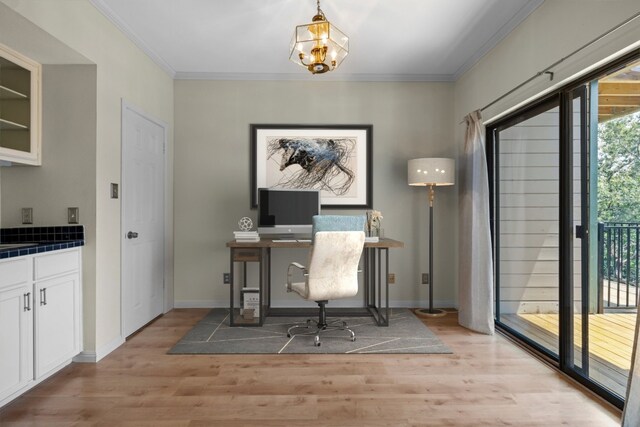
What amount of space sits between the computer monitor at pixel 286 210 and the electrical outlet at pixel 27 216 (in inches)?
74.4

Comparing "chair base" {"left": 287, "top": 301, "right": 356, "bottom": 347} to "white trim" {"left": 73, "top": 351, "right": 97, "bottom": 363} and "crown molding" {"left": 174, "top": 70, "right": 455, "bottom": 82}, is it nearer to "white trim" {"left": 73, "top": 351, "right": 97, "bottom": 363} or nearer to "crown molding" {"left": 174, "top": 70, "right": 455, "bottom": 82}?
"white trim" {"left": 73, "top": 351, "right": 97, "bottom": 363}

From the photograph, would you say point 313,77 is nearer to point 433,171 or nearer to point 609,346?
point 433,171

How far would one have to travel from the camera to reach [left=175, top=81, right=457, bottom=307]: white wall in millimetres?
4457

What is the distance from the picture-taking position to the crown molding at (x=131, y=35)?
296 cm

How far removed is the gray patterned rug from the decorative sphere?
927mm

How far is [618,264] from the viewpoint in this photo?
7.84 feet

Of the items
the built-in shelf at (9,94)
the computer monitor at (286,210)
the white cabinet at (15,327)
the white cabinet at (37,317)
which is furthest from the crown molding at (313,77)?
the white cabinet at (15,327)

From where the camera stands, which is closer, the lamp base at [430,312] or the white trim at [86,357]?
the white trim at [86,357]

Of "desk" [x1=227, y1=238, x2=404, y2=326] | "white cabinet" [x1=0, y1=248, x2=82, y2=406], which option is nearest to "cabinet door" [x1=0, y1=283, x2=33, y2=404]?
"white cabinet" [x1=0, y1=248, x2=82, y2=406]

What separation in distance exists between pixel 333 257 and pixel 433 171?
Result: 1.50 metres

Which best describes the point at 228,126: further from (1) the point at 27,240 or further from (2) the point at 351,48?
(1) the point at 27,240

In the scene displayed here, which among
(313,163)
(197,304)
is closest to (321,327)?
(197,304)

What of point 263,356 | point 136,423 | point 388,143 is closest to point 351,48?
point 388,143

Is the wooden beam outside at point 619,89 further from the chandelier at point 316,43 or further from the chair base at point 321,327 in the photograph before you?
the chair base at point 321,327
